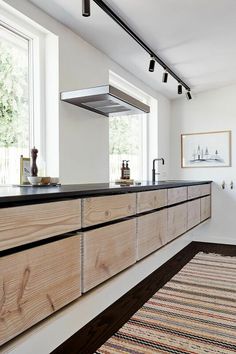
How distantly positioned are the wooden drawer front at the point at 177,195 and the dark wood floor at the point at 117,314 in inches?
28.6

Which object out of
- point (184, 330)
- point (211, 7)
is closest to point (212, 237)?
point (184, 330)

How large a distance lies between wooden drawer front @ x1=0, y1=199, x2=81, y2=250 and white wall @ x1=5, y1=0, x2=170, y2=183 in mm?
1048

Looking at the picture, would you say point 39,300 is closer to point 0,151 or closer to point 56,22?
point 0,151

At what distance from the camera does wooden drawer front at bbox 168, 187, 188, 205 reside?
2829 mm

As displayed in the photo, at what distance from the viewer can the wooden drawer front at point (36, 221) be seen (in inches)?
43.6

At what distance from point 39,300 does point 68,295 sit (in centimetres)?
21

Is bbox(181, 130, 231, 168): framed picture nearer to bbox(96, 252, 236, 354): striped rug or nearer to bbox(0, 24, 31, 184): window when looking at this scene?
bbox(96, 252, 236, 354): striped rug

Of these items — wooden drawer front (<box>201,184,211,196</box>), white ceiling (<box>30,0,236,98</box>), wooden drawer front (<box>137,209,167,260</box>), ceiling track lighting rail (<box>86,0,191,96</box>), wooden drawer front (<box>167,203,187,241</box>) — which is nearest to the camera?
ceiling track lighting rail (<box>86,0,191,96</box>)

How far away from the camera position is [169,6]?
2.35m

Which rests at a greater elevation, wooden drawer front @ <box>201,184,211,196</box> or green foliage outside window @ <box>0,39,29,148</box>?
green foliage outside window @ <box>0,39,29,148</box>

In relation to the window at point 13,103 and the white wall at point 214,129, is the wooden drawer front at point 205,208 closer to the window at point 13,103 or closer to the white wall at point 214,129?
the white wall at point 214,129

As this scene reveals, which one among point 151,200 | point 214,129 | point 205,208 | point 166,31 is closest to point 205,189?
point 205,208

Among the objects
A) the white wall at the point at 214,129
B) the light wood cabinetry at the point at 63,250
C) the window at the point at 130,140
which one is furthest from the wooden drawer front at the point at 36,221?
the white wall at the point at 214,129

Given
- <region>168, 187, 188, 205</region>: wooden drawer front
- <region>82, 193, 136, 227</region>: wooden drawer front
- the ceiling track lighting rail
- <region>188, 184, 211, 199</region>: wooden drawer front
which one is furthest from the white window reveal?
<region>188, 184, 211, 199</region>: wooden drawer front
